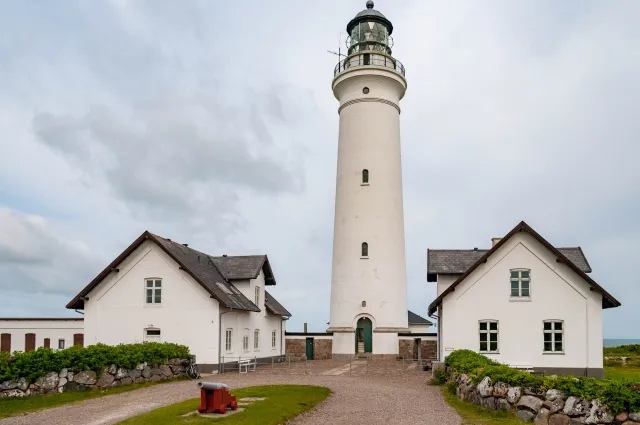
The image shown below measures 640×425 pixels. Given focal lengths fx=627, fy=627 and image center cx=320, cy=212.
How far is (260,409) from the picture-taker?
15680mm

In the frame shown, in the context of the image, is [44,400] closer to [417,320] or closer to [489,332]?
[489,332]

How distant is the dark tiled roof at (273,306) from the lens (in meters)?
35.5

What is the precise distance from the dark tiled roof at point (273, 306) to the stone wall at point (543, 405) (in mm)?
18974

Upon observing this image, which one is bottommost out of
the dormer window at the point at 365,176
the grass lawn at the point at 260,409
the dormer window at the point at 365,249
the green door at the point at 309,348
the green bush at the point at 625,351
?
the green bush at the point at 625,351

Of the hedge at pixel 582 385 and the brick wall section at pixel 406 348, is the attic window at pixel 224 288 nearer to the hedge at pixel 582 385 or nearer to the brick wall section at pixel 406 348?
the brick wall section at pixel 406 348

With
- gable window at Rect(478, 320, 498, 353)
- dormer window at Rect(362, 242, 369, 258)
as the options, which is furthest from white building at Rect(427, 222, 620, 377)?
dormer window at Rect(362, 242, 369, 258)

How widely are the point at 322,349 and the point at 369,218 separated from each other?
8.97 meters

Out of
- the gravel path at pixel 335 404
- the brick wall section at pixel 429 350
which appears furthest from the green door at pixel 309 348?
the gravel path at pixel 335 404

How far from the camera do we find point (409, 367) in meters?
30.9

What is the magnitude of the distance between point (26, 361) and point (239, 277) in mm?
13515

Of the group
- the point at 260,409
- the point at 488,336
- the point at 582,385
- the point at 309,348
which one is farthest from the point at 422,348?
the point at 582,385

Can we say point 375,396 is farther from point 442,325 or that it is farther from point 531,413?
point 442,325

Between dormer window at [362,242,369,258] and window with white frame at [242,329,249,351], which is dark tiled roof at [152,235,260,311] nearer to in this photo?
window with white frame at [242,329,249,351]

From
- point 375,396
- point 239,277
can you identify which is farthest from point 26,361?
point 239,277
